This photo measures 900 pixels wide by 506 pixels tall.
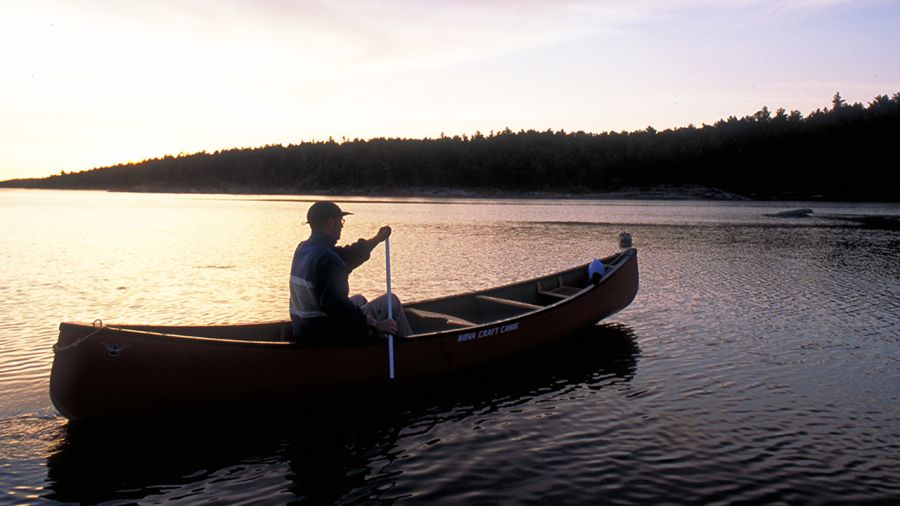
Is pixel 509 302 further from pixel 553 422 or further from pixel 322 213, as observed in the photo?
pixel 322 213

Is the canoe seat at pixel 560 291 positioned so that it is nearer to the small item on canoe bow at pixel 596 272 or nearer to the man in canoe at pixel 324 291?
the small item on canoe bow at pixel 596 272

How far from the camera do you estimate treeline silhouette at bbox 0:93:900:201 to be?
109 metres

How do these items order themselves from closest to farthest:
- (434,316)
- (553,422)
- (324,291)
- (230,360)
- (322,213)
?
(230,360) < (324,291) < (322,213) < (553,422) < (434,316)

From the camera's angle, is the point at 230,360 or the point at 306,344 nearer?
the point at 230,360

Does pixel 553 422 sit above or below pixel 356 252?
below

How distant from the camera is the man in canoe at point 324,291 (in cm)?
762

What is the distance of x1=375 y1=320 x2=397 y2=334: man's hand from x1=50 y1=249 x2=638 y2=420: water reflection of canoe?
0.30 m

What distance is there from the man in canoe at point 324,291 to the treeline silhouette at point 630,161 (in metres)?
117

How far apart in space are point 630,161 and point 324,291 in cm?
12591

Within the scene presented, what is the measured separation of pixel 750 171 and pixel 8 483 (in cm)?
12534

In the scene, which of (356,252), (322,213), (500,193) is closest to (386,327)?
(356,252)

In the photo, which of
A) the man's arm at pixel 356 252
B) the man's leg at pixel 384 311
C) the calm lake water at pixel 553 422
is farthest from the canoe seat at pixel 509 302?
the man's arm at pixel 356 252

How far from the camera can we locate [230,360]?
291 inches

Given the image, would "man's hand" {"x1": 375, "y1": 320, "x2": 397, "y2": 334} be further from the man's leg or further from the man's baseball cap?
the man's baseball cap
